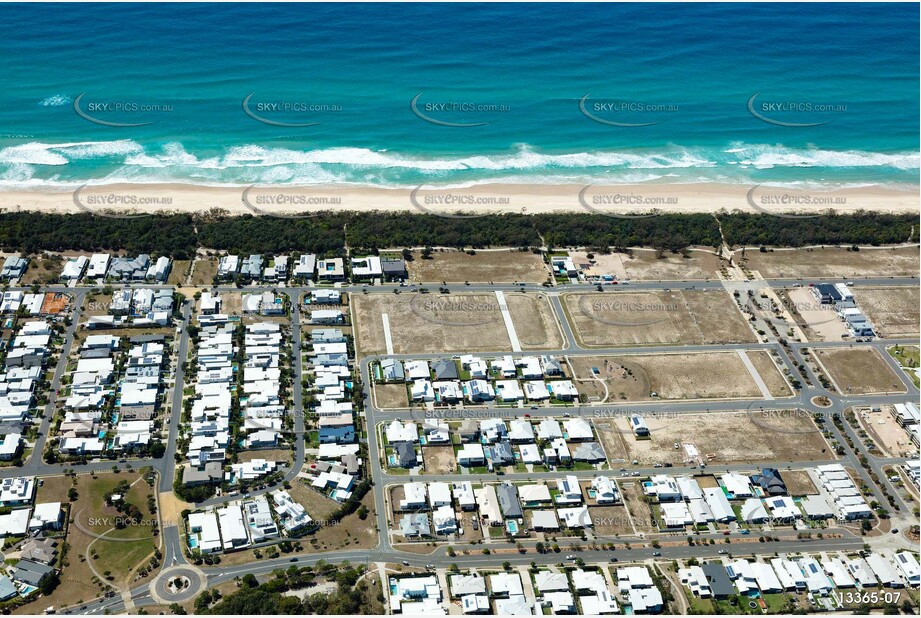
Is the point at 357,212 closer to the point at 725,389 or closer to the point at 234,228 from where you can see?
the point at 234,228

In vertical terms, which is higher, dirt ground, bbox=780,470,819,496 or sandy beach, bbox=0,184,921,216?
sandy beach, bbox=0,184,921,216

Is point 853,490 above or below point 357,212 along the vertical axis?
below

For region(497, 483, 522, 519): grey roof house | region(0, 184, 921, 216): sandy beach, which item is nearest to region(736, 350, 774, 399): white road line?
region(497, 483, 522, 519): grey roof house

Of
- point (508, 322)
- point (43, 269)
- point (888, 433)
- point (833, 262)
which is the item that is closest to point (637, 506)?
point (508, 322)

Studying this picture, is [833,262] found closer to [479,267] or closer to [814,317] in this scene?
[814,317]

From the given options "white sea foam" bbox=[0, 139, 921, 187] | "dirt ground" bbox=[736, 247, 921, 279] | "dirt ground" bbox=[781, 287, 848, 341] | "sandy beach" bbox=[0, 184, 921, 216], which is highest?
"white sea foam" bbox=[0, 139, 921, 187]

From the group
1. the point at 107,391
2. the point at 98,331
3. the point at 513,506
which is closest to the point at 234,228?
the point at 98,331

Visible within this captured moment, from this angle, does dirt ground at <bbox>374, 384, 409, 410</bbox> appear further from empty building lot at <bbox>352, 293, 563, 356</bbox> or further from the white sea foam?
the white sea foam
